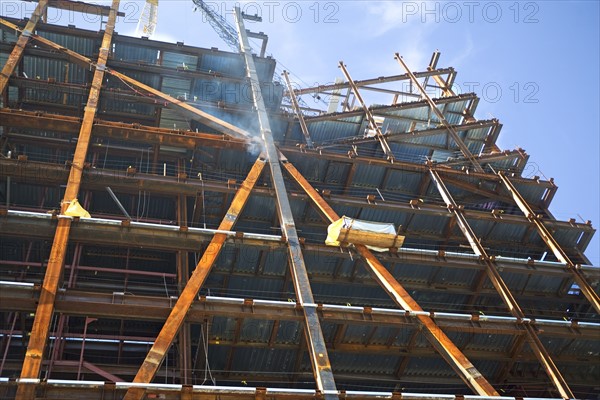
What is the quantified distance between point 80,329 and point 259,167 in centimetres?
811

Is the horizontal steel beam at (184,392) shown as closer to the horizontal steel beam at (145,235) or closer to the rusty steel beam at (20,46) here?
the horizontal steel beam at (145,235)

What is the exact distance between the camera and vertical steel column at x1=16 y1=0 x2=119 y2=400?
43.0 feet

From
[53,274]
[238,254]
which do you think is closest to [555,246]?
[238,254]

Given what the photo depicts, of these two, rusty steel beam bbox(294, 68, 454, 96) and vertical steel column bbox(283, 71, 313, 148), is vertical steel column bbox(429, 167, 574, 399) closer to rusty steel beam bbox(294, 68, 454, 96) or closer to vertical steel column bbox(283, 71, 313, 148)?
vertical steel column bbox(283, 71, 313, 148)

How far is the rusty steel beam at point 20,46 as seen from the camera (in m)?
23.7

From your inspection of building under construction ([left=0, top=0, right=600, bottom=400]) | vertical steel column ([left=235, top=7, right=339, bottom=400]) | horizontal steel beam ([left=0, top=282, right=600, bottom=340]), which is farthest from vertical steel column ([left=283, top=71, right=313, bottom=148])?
horizontal steel beam ([left=0, top=282, right=600, bottom=340])

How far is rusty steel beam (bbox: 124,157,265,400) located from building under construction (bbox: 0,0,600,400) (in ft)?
0.20

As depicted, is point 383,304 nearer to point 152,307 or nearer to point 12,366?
point 152,307

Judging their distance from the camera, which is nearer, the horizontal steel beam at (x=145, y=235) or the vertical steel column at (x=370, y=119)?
the horizontal steel beam at (x=145, y=235)

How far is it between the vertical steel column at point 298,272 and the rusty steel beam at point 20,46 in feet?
31.9

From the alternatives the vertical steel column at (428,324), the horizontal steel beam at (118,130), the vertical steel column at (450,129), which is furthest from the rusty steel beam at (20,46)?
the vertical steel column at (450,129)

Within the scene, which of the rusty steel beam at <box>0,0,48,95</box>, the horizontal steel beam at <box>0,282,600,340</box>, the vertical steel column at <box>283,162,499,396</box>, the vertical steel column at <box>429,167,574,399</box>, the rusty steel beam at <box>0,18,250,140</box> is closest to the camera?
the horizontal steel beam at <box>0,282,600,340</box>

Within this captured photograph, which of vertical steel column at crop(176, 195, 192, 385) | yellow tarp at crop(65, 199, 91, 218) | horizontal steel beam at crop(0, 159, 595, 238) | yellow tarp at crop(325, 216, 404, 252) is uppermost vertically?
horizontal steel beam at crop(0, 159, 595, 238)

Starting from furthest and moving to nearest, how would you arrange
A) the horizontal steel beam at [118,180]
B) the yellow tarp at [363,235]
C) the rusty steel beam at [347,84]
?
1. the rusty steel beam at [347,84]
2. the horizontal steel beam at [118,180]
3. the yellow tarp at [363,235]
